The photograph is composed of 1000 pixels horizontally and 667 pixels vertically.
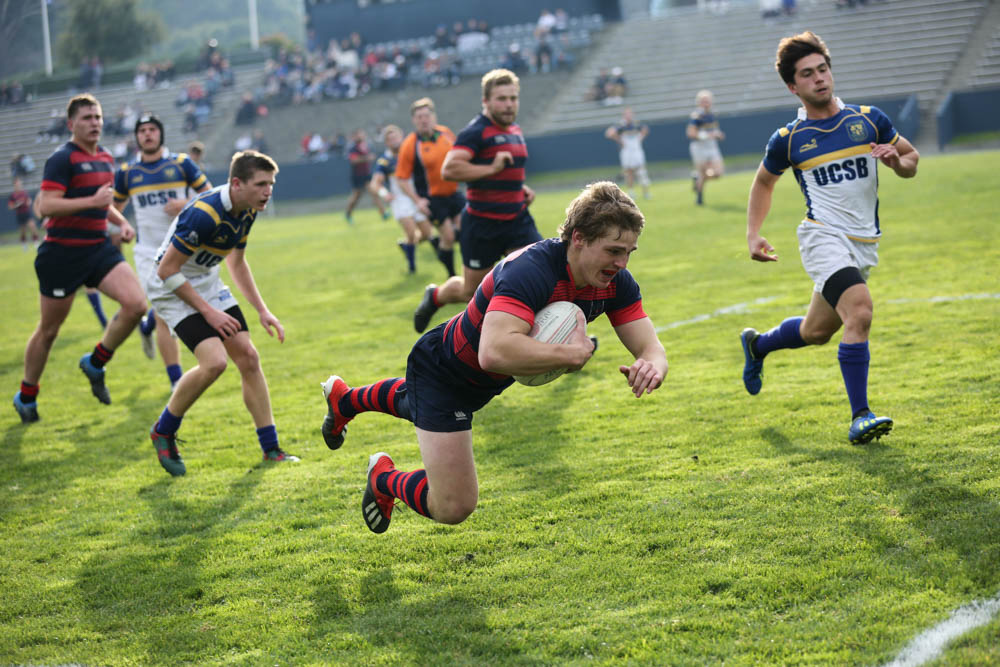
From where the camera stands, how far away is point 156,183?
851cm

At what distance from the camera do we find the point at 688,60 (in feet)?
131

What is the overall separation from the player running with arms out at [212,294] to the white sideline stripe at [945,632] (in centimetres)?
413

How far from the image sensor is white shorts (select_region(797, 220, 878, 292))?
564 cm

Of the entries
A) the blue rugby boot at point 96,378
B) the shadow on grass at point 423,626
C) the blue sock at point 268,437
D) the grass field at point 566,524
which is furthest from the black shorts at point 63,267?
the shadow on grass at point 423,626

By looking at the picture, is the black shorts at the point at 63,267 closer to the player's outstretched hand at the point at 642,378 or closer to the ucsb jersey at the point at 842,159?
the ucsb jersey at the point at 842,159

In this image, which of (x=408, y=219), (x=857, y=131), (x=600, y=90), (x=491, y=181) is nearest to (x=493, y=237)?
(x=491, y=181)

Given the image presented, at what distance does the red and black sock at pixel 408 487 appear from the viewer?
14.5 feet

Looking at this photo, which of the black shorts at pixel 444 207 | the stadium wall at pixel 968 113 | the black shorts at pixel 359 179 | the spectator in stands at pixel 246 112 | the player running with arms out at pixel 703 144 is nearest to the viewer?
the black shorts at pixel 444 207

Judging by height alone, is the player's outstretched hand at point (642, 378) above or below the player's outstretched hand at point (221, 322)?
above

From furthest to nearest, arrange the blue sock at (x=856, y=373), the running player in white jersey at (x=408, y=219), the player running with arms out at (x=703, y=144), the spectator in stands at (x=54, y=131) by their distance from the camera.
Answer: the spectator in stands at (x=54, y=131) < the player running with arms out at (x=703, y=144) < the running player in white jersey at (x=408, y=219) < the blue sock at (x=856, y=373)

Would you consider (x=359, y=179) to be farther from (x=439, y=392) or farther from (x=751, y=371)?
(x=439, y=392)

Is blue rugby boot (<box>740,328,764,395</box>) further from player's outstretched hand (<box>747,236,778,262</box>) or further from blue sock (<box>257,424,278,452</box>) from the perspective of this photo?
blue sock (<box>257,424,278,452</box>)

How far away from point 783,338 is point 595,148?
28.4 meters

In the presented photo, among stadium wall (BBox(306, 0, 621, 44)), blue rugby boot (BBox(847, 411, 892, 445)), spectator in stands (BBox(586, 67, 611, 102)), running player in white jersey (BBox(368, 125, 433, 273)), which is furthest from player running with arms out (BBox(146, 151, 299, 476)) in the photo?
stadium wall (BBox(306, 0, 621, 44))
